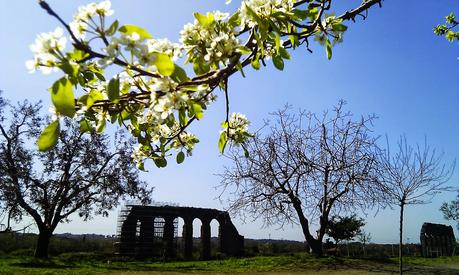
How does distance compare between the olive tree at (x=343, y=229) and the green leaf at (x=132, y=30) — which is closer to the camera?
the green leaf at (x=132, y=30)

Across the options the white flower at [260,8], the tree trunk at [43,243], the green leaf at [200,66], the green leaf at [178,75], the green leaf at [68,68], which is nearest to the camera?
the green leaf at [68,68]

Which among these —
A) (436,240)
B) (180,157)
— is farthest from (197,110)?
(436,240)

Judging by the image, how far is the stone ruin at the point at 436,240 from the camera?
81.7 ft

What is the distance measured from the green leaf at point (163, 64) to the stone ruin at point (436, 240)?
2741cm

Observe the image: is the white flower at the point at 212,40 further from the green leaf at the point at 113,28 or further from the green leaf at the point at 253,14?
the green leaf at the point at 113,28

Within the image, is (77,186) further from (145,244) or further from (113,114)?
(113,114)

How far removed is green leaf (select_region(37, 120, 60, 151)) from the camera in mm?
1226

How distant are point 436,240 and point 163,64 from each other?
1199 inches

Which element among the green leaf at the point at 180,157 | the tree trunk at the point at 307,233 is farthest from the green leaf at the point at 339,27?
the tree trunk at the point at 307,233

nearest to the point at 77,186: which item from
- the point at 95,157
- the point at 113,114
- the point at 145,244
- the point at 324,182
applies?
the point at 95,157

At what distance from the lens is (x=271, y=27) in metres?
1.42

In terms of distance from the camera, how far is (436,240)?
2688 cm

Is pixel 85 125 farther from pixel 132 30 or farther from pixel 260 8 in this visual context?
pixel 260 8

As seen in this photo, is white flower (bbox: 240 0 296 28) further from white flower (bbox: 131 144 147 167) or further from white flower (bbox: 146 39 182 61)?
white flower (bbox: 131 144 147 167)
